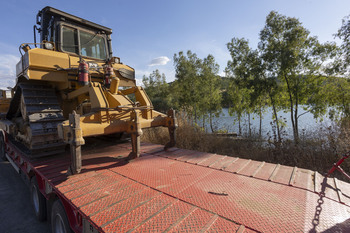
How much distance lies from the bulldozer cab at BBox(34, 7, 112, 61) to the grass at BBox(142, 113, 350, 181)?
3985 mm

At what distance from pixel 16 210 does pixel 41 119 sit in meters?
1.93

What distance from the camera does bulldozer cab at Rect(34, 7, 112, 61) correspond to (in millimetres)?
4320

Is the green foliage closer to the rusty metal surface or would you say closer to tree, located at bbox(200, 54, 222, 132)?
tree, located at bbox(200, 54, 222, 132)

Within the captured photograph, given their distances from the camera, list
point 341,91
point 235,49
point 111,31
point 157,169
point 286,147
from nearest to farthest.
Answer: point 157,169, point 111,31, point 286,147, point 341,91, point 235,49

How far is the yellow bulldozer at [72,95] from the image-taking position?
9.70ft

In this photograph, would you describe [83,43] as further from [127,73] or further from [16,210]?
[16,210]

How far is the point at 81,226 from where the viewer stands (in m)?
2.01

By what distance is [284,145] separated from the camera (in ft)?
20.4

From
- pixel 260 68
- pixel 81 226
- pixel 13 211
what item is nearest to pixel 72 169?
pixel 81 226

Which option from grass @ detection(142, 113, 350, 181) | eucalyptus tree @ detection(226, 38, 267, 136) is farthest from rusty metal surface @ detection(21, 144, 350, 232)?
eucalyptus tree @ detection(226, 38, 267, 136)

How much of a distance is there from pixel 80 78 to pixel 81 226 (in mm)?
2533

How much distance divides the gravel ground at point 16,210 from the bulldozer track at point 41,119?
3.84 ft

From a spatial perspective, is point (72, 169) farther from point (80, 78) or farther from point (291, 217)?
point (291, 217)

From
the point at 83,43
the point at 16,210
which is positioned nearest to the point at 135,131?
the point at 16,210
